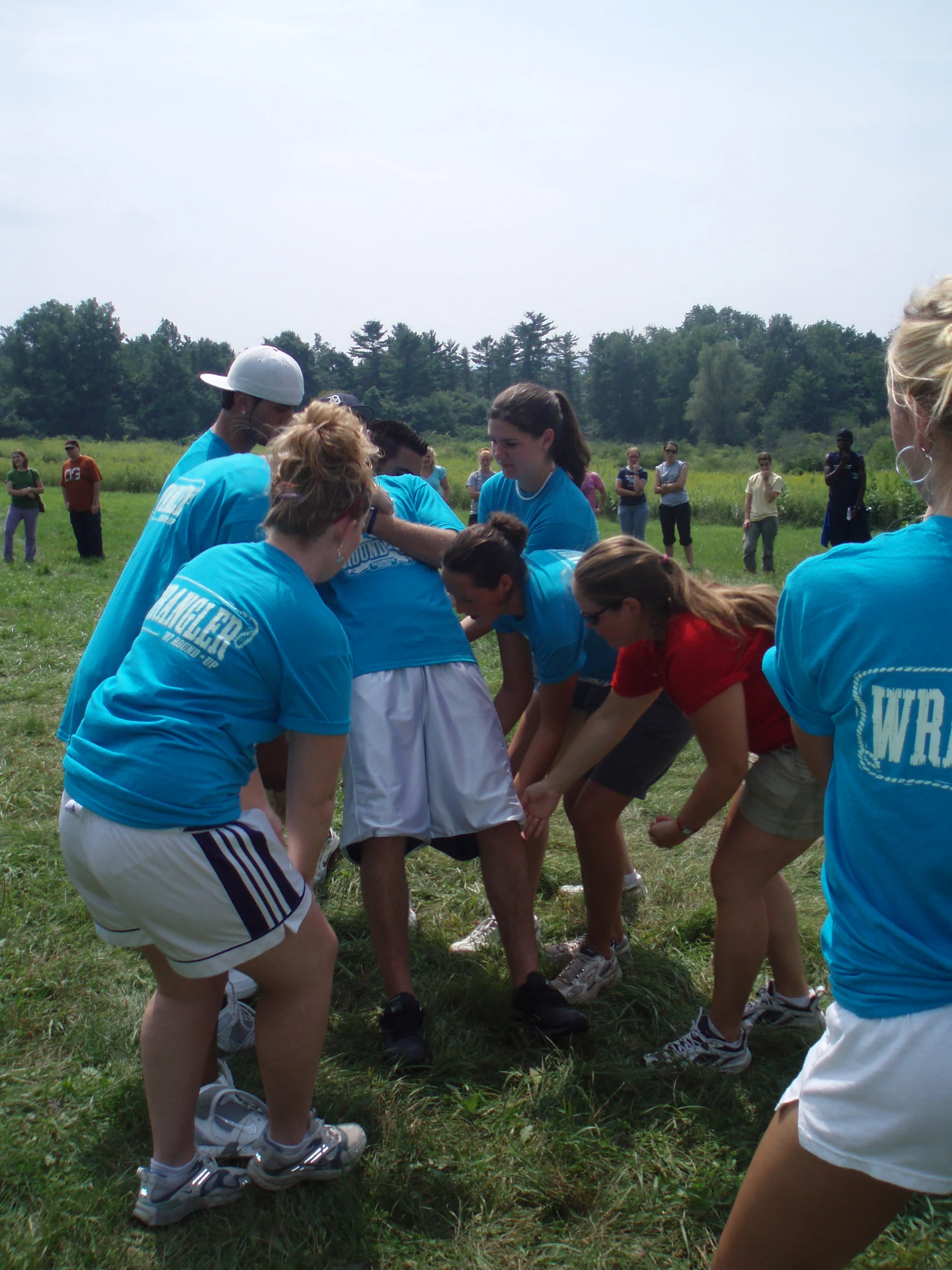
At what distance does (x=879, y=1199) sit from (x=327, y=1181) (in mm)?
1535

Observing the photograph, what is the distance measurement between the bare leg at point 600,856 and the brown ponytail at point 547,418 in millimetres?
1307

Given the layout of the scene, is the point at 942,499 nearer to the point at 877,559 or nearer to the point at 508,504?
the point at 877,559

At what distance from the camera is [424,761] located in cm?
317

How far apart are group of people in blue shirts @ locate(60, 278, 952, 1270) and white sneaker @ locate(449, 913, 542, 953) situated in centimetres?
1

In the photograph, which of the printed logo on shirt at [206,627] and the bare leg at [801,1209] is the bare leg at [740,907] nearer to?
the bare leg at [801,1209]

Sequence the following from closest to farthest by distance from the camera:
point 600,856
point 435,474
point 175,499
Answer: point 175,499 → point 600,856 → point 435,474

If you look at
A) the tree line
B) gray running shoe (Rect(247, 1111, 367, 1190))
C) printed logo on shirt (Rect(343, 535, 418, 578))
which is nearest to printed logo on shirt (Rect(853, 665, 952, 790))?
gray running shoe (Rect(247, 1111, 367, 1190))

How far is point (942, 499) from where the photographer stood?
128cm

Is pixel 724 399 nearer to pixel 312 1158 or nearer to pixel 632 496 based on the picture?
pixel 632 496

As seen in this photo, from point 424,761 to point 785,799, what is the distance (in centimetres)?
119

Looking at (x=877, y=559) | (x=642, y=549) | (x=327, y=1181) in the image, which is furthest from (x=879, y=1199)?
(x=642, y=549)

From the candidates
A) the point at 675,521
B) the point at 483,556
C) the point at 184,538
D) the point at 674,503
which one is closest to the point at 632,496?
the point at 674,503

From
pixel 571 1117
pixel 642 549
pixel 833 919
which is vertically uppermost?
pixel 642 549

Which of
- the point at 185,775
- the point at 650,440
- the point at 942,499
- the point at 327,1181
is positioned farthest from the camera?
the point at 650,440
